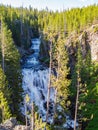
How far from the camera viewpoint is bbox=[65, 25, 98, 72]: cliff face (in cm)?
7938

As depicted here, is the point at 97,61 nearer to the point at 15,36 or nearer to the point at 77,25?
the point at 77,25

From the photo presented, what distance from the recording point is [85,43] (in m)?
82.6

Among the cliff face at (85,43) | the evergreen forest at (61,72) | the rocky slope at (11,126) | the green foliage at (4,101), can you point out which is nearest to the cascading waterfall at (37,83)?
the evergreen forest at (61,72)

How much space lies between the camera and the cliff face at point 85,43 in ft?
260

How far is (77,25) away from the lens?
95875 millimetres

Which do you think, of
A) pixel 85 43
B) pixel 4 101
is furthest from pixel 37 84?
pixel 4 101

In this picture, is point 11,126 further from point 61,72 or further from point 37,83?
point 37,83

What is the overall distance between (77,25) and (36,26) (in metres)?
38.8

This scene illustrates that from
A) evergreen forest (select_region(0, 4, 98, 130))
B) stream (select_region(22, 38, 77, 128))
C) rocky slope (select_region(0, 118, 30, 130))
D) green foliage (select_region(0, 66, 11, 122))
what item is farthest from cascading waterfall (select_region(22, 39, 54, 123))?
rocky slope (select_region(0, 118, 30, 130))

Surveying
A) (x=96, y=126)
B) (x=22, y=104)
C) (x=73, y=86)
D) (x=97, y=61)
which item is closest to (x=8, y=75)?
(x=22, y=104)

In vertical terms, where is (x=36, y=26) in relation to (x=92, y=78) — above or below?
above

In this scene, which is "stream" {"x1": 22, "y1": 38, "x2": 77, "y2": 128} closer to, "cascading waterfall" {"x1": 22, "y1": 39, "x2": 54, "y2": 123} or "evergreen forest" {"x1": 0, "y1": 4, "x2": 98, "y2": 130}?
"cascading waterfall" {"x1": 22, "y1": 39, "x2": 54, "y2": 123}

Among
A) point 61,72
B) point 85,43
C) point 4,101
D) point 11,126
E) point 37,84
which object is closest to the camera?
point 11,126

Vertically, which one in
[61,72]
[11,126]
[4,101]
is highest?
[61,72]
